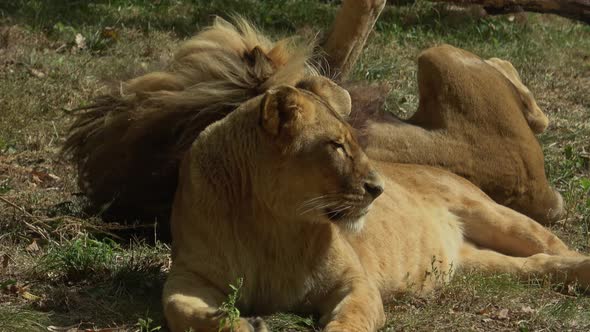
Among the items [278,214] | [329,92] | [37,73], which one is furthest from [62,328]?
[37,73]

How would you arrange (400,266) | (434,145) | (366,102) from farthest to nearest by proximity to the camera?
(434,145)
(366,102)
(400,266)

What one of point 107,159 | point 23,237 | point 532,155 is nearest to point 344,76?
point 532,155

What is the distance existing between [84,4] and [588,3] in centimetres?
441

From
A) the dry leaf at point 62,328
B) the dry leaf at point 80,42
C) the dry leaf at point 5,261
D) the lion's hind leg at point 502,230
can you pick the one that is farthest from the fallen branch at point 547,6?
the dry leaf at point 62,328

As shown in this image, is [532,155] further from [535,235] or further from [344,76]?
[344,76]

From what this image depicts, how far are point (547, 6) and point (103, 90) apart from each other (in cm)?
469

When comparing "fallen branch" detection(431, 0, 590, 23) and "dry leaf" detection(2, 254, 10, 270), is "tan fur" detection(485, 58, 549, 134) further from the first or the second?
"dry leaf" detection(2, 254, 10, 270)

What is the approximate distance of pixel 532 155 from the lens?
21.5 feet

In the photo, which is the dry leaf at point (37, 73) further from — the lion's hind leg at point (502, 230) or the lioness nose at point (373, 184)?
the lioness nose at point (373, 184)

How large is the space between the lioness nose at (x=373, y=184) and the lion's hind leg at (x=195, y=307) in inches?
27.1

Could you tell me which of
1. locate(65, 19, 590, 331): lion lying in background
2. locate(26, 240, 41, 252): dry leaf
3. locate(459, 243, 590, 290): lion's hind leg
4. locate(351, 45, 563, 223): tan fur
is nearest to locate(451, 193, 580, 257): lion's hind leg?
locate(65, 19, 590, 331): lion lying in background

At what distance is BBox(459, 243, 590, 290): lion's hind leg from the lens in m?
5.50

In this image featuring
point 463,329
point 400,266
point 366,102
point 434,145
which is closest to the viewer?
point 463,329

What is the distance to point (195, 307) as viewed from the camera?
421 cm
